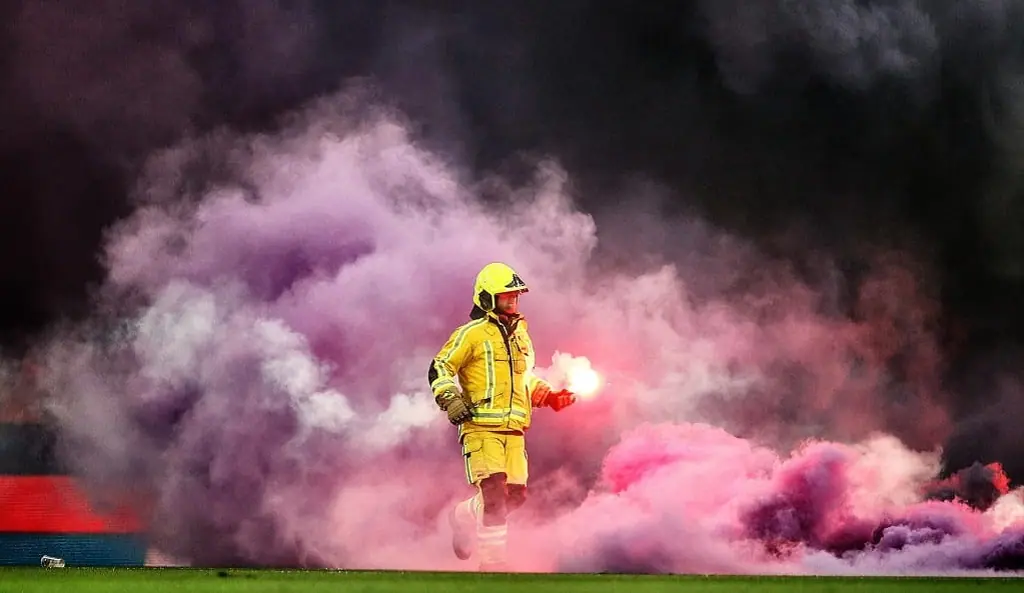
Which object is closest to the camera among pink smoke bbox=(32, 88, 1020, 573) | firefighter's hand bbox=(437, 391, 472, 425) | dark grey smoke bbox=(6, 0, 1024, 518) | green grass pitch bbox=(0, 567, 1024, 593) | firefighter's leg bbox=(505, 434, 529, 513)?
green grass pitch bbox=(0, 567, 1024, 593)

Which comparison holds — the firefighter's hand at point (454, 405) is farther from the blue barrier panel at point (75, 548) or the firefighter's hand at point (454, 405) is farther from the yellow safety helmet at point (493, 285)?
the blue barrier panel at point (75, 548)

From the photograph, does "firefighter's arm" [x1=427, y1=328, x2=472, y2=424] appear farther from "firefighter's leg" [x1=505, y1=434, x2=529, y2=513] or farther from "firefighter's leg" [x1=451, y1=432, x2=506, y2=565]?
"firefighter's leg" [x1=505, y1=434, x2=529, y2=513]

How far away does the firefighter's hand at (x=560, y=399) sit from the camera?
248 inches

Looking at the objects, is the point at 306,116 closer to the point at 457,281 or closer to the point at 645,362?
the point at 457,281

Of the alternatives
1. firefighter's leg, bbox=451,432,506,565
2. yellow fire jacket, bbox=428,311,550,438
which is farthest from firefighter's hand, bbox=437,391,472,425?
firefighter's leg, bbox=451,432,506,565

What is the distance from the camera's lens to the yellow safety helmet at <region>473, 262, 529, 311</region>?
6055 millimetres

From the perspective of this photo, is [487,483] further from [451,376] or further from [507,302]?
[507,302]

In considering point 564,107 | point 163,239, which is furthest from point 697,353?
point 163,239

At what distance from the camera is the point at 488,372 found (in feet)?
19.8

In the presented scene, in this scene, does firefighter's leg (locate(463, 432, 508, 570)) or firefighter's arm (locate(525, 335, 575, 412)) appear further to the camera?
firefighter's arm (locate(525, 335, 575, 412))

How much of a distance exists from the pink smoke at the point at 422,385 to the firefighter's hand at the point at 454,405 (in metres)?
1.49

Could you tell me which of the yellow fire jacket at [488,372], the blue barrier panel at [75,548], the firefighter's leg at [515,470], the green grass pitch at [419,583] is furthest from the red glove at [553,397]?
the blue barrier panel at [75,548]

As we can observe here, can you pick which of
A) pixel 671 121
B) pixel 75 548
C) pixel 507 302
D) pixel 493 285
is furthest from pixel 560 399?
pixel 75 548

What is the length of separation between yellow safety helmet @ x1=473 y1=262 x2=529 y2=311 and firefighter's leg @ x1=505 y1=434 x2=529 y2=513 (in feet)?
2.47
